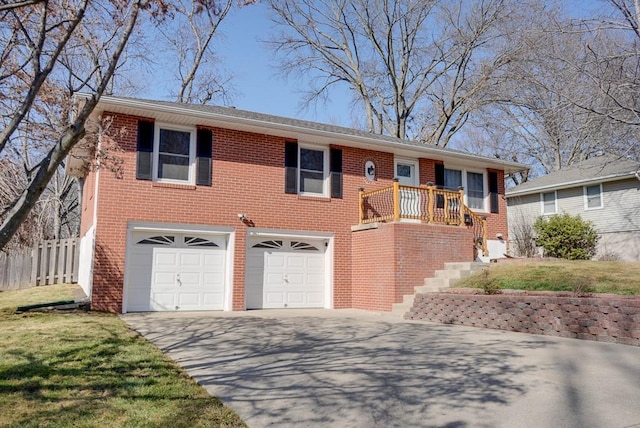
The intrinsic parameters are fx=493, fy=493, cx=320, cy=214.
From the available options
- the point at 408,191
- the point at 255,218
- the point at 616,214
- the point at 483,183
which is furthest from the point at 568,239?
the point at 255,218

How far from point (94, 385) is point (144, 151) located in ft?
26.4

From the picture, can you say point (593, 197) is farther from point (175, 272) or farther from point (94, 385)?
point (94, 385)

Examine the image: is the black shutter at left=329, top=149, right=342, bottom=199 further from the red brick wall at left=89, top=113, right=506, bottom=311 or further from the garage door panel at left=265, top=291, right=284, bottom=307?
the garage door panel at left=265, top=291, right=284, bottom=307

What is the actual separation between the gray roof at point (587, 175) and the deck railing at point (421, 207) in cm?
636

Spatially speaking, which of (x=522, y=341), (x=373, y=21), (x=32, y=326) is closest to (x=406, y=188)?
(x=522, y=341)

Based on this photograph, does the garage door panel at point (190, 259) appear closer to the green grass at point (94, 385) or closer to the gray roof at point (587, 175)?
the green grass at point (94, 385)

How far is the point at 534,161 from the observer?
109 feet

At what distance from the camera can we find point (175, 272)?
39.9 ft

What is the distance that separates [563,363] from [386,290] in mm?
6831

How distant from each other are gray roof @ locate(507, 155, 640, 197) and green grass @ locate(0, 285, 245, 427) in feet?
58.4

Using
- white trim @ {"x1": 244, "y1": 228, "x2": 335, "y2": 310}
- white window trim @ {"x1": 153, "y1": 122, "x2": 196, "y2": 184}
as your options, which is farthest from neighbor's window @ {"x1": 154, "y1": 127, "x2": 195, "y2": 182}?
white trim @ {"x1": 244, "y1": 228, "x2": 335, "y2": 310}

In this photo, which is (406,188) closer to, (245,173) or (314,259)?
(314,259)

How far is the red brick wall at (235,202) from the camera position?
37.3 feet

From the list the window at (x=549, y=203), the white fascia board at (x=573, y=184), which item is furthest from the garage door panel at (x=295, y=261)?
the window at (x=549, y=203)
